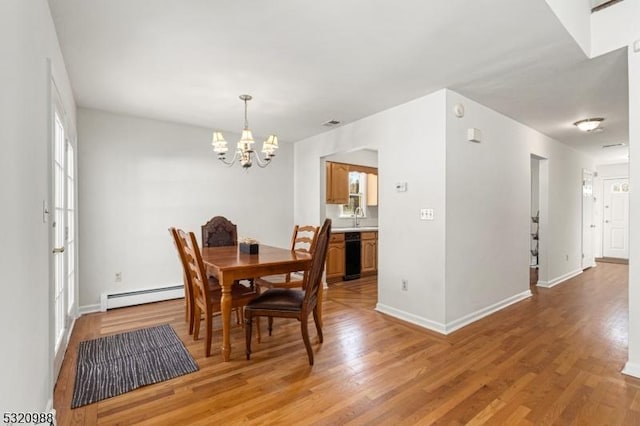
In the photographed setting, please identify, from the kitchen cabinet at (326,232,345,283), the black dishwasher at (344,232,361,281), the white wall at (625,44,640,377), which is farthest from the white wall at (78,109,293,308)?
the white wall at (625,44,640,377)

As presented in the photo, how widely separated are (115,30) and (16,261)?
171 cm

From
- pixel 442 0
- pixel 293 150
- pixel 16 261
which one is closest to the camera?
pixel 16 261

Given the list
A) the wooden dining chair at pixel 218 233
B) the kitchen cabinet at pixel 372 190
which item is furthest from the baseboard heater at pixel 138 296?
the kitchen cabinet at pixel 372 190

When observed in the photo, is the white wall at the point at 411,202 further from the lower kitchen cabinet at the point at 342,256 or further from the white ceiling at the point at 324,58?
the lower kitchen cabinet at the point at 342,256

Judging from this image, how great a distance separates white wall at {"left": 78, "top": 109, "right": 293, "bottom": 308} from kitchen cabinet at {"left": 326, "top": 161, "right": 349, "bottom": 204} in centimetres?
141

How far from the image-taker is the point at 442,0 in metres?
1.86

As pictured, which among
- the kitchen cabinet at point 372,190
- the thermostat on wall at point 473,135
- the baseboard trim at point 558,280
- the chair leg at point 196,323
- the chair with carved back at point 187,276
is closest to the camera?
the chair with carved back at point 187,276

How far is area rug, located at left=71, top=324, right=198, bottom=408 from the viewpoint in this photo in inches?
83.7

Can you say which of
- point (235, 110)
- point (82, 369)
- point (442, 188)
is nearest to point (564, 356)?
point (442, 188)

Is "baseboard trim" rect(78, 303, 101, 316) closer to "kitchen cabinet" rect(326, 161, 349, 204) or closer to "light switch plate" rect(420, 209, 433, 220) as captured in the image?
"kitchen cabinet" rect(326, 161, 349, 204)

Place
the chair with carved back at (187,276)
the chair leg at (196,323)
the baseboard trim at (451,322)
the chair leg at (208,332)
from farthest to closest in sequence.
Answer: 1. the baseboard trim at (451,322)
2. the chair leg at (196,323)
3. the chair with carved back at (187,276)
4. the chair leg at (208,332)

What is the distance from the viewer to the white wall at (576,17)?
205cm

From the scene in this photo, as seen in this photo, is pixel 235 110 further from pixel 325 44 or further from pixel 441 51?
pixel 441 51

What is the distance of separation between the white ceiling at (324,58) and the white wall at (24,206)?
2.05 ft
